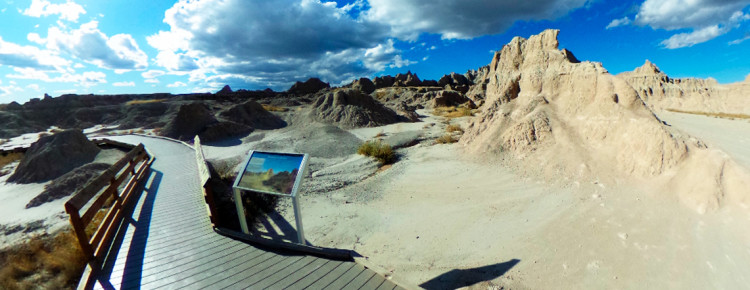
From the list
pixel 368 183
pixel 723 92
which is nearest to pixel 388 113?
pixel 368 183

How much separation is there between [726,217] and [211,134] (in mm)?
28834

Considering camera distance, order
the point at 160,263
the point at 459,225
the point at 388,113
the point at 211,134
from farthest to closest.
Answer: the point at 388,113, the point at 211,134, the point at 459,225, the point at 160,263

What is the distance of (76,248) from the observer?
5590mm

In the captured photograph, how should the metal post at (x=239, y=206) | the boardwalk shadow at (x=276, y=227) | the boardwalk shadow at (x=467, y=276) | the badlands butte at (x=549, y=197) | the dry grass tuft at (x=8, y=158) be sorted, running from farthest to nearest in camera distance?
the dry grass tuft at (x=8, y=158), the boardwalk shadow at (x=276, y=227), the metal post at (x=239, y=206), the badlands butte at (x=549, y=197), the boardwalk shadow at (x=467, y=276)

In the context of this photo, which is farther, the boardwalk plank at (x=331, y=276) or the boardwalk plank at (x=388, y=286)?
the boardwalk plank at (x=331, y=276)

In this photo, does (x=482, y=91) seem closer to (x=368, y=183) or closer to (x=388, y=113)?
(x=388, y=113)

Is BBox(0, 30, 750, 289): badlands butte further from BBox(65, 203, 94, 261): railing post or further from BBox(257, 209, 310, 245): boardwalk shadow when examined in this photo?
BBox(65, 203, 94, 261): railing post

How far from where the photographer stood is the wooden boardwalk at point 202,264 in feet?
14.9

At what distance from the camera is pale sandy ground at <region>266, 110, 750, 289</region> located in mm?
5852

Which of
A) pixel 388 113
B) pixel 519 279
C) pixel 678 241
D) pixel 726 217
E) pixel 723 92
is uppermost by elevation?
pixel 723 92

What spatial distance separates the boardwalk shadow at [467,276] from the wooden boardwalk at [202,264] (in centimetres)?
208

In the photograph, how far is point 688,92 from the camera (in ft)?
141

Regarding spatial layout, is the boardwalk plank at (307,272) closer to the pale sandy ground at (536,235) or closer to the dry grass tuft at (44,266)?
the pale sandy ground at (536,235)

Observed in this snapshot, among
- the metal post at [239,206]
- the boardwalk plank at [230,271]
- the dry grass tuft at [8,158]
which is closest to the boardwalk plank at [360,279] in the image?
the boardwalk plank at [230,271]
